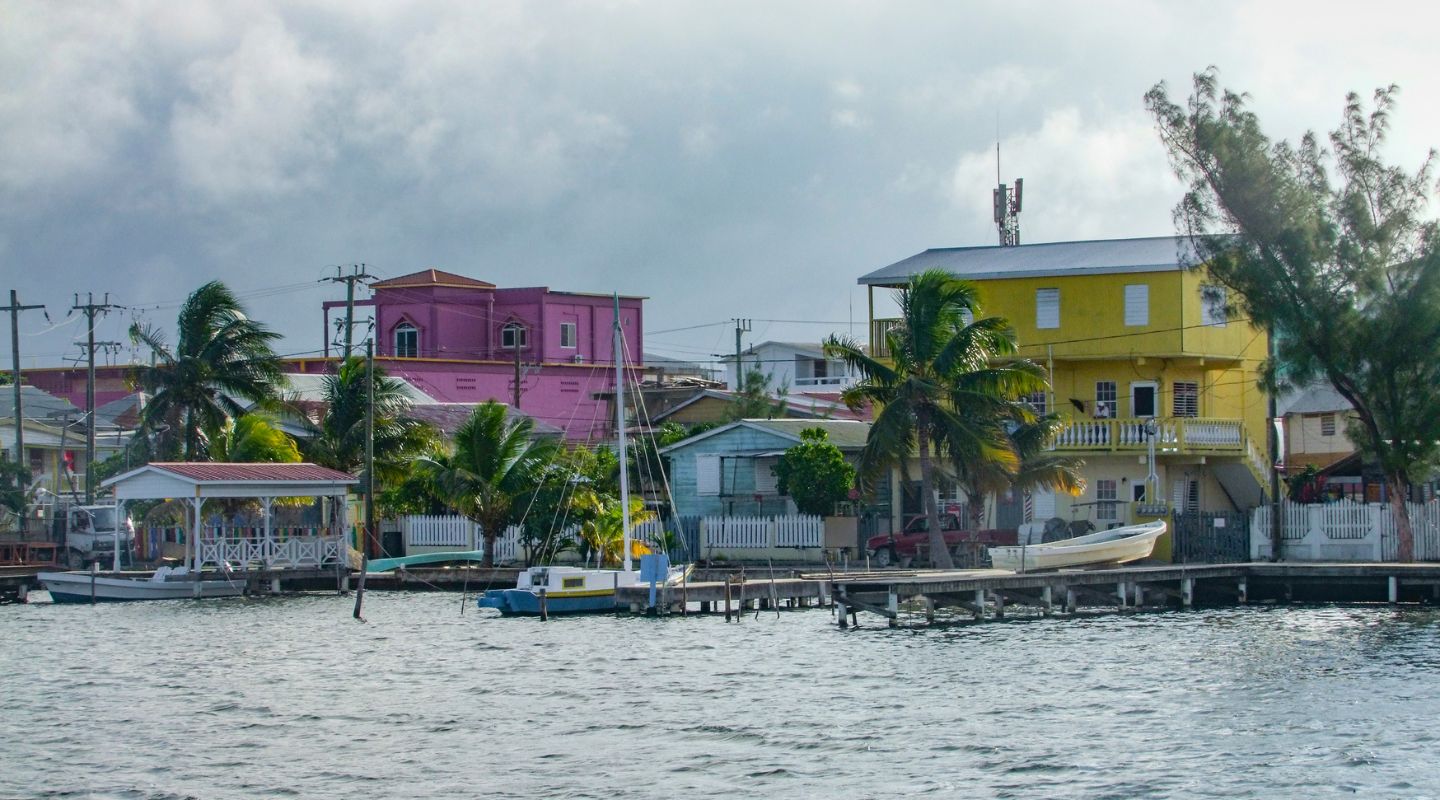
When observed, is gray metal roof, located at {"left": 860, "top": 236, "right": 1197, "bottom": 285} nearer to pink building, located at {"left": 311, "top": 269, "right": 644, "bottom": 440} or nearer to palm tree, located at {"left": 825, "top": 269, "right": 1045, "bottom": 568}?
palm tree, located at {"left": 825, "top": 269, "right": 1045, "bottom": 568}

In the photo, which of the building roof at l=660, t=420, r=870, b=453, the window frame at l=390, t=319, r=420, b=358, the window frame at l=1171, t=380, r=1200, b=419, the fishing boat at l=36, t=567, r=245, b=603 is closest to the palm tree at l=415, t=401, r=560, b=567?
the building roof at l=660, t=420, r=870, b=453

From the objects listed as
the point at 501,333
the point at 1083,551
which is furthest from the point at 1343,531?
the point at 501,333

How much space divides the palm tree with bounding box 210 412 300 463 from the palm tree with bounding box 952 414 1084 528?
2214cm

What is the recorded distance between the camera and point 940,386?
51312mm

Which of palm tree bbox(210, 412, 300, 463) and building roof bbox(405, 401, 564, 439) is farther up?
building roof bbox(405, 401, 564, 439)

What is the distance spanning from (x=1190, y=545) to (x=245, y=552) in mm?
27590

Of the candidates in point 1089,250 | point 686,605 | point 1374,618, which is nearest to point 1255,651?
point 1374,618

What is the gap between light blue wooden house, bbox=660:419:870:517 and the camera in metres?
60.8

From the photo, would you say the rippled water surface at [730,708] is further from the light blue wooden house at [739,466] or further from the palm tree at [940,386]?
the light blue wooden house at [739,466]

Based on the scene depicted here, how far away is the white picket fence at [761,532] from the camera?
5725cm

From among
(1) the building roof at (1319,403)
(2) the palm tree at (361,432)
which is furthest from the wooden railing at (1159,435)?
(2) the palm tree at (361,432)

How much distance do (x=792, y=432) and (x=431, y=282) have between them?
1654 inches

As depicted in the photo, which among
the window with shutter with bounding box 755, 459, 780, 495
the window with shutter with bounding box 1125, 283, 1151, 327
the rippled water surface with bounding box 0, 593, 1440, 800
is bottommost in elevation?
the rippled water surface with bounding box 0, 593, 1440, 800

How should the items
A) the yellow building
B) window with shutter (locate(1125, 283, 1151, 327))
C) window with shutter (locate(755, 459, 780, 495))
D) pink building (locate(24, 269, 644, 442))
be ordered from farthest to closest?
pink building (locate(24, 269, 644, 442)) < window with shutter (locate(755, 459, 780, 495)) < window with shutter (locate(1125, 283, 1151, 327)) < the yellow building
